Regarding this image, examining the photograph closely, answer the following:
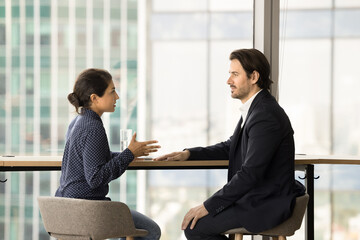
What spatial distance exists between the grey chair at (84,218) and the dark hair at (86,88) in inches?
17.3

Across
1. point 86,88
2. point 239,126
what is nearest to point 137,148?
point 86,88

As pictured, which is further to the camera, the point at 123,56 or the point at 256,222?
the point at 123,56

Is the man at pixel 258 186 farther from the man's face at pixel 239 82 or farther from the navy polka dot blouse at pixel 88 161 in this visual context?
the navy polka dot blouse at pixel 88 161

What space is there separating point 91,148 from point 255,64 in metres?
0.80

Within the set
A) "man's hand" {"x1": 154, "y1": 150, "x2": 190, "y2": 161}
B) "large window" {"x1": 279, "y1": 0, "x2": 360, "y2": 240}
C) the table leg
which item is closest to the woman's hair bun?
"man's hand" {"x1": 154, "y1": 150, "x2": 190, "y2": 161}

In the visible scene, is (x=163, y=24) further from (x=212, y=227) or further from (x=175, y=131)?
(x=212, y=227)

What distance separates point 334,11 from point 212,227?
3.77 meters

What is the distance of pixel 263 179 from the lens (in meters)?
2.43

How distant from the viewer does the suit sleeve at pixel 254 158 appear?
2365mm

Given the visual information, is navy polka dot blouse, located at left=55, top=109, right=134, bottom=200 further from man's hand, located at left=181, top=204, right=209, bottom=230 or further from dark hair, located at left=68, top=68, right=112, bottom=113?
man's hand, located at left=181, top=204, right=209, bottom=230

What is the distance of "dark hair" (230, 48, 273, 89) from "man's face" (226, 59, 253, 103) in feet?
0.06

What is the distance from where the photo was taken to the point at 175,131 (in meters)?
7.00

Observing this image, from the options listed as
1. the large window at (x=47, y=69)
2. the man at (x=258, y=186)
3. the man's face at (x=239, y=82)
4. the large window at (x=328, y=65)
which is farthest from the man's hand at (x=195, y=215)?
the large window at (x=328, y=65)

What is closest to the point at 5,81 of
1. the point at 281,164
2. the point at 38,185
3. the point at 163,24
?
the point at 38,185
